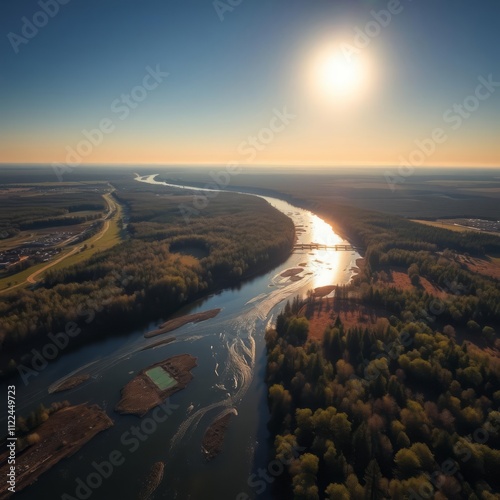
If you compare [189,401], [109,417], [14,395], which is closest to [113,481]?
[109,417]

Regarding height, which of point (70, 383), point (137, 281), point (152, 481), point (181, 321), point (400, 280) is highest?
point (137, 281)

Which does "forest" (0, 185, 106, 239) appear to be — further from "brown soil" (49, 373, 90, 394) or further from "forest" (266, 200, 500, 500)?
"forest" (266, 200, 500, 500)

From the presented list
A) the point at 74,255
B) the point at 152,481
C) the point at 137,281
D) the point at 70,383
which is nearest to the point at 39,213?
the point at 74,255

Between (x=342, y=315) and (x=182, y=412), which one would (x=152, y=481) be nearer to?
(x=182, y=412)

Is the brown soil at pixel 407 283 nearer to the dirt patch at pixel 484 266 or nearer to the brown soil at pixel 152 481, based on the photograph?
the dirt patch at pixel 484 266

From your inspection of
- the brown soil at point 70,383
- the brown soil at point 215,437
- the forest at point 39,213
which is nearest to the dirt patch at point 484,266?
the brown soil at point 215,437

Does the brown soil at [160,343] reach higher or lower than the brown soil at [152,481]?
lower

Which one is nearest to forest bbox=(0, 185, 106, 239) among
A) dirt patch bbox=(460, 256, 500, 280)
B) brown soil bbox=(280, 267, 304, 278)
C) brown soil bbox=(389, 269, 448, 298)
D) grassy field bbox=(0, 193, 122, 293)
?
grassy field bbox=(0, 193, 122, 293)
